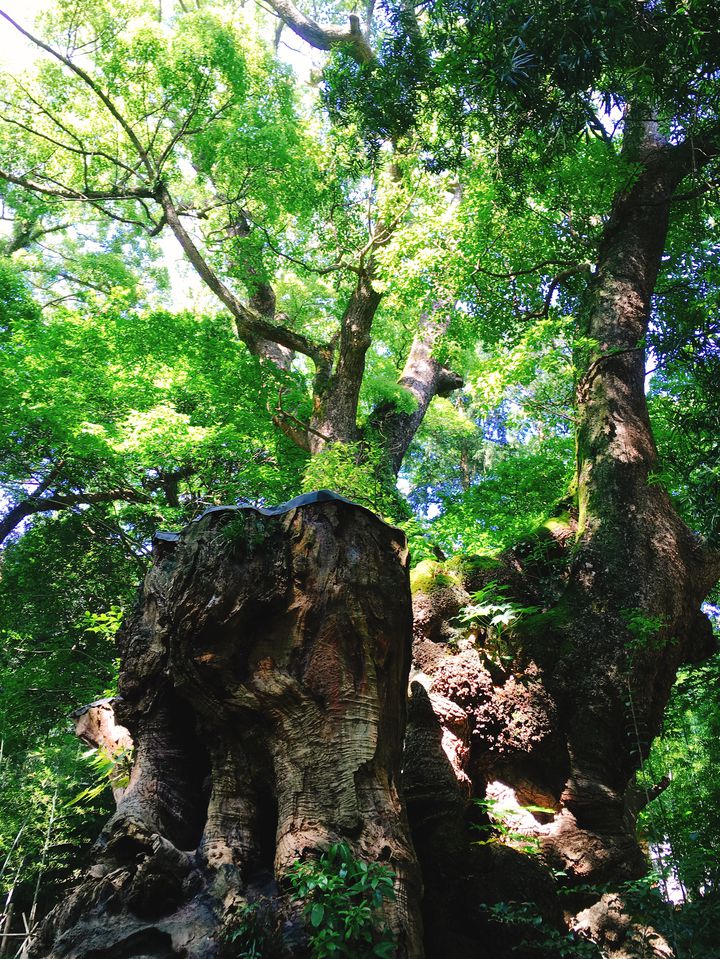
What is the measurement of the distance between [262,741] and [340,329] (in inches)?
327

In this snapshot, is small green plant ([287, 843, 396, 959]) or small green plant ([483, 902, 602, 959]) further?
small green plant ([483, 902, 602, 959])

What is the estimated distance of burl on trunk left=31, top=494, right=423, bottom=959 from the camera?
3162 mm

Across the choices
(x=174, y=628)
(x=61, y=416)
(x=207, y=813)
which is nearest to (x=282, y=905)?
(x=207, y=813)

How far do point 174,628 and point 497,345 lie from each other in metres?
6.92

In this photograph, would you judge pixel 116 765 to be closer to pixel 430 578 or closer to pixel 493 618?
pixel 430 578

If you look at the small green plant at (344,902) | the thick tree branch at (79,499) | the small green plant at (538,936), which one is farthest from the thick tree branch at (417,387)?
the small green plant at (344,902)

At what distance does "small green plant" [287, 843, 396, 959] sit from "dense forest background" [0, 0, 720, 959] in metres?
1.81

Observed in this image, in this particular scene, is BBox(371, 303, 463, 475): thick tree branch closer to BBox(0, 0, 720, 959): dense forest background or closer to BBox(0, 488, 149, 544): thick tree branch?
BBox(0, 0, 720, 959): dense forest background

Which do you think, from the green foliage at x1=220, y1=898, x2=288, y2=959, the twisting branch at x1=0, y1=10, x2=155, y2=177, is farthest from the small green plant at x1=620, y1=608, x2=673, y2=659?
the twisting branch at x1=0, y1=10, x2=155, y2=177

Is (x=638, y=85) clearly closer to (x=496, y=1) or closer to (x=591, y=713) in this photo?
(x=496, y=1)

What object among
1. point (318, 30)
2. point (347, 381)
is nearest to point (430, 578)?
point (347, 381)

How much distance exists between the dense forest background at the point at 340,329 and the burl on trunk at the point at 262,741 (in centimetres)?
145

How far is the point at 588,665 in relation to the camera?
16.4ft

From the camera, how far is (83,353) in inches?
404
